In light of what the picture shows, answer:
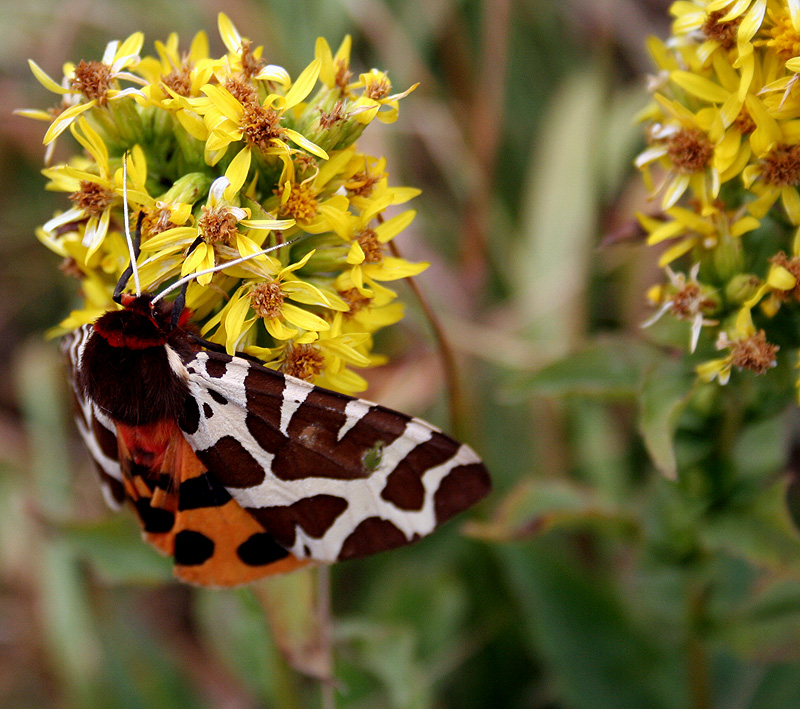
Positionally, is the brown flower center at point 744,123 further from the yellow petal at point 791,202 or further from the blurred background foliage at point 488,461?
the blurred background foliage at point 488,461

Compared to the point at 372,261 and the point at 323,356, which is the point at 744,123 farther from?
the point at 323,356

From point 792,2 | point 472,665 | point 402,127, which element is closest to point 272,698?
point 472,665

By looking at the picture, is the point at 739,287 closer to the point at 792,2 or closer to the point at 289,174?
the point at 792,2

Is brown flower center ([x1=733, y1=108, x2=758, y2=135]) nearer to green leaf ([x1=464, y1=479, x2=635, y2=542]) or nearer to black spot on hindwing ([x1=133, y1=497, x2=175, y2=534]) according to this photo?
green leaf ([x1=464, y1=479, x2=635, y2=542])

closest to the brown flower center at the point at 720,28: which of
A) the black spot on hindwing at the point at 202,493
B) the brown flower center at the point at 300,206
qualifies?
the brown flower center at the point at 300,206

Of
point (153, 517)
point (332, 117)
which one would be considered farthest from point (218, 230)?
point (153, 517)

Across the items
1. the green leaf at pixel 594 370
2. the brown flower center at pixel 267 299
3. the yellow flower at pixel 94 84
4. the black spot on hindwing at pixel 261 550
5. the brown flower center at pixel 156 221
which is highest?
the yellow flower at pixel 94 84
